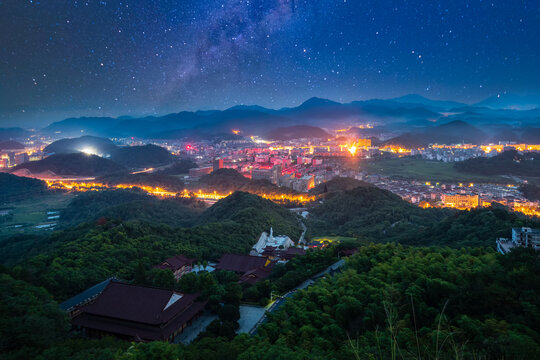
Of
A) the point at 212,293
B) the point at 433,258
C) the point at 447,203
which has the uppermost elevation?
the point at 433,258

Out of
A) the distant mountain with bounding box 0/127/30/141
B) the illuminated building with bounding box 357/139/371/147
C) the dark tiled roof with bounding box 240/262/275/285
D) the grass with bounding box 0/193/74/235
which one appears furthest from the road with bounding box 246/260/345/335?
the distant mountain with bounding box 0/127/30/141

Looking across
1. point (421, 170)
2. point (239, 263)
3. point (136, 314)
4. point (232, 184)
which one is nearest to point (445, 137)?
point (421, 170)

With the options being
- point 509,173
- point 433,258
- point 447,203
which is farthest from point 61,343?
point 509,173

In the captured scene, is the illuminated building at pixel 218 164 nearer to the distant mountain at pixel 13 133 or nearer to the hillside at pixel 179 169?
the hillside at pixel 179 169

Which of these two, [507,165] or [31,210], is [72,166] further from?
[507,165]

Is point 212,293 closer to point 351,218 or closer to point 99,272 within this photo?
point 99,272

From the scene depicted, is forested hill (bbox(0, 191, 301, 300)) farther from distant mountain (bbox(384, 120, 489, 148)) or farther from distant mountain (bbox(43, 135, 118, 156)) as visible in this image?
distant mountain (bbox(43, 135, 118, 156))

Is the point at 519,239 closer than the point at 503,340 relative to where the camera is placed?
No
